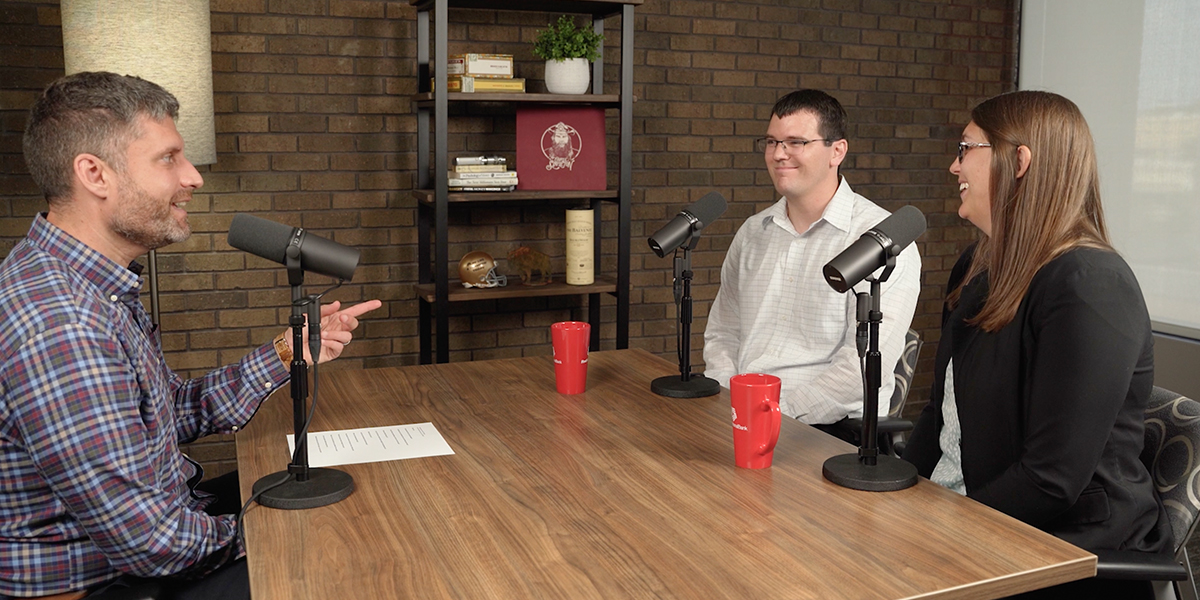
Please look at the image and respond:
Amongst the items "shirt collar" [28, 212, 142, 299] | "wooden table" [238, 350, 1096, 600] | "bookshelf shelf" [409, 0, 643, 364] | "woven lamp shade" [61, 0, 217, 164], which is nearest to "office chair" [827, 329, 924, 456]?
"wooden table" [238, 350, 1096, 600]

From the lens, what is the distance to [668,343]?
4.56 meters

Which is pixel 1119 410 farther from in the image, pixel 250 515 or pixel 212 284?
pixel 212 284

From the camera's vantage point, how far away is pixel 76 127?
5.74ft

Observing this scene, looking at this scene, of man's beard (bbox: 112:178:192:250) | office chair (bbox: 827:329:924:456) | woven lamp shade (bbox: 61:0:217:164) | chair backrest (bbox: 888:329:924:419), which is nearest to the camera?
man's beard (bbox: 112:178:192:250)

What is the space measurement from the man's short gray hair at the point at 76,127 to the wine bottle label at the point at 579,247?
7.27 feet

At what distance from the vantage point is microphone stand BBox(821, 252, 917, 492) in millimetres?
1645

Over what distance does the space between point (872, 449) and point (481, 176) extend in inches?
92.0

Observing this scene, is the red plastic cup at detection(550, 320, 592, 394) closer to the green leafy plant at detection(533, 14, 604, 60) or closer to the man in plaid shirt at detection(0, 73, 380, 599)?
the man in plaid shirt at detection(0, 73, 380, 599)

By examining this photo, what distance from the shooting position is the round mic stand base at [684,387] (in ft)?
7.45

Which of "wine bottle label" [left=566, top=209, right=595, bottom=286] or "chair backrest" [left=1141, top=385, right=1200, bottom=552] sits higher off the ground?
"wine bottle label" [left=566, top=209, right=595, bottom=286]

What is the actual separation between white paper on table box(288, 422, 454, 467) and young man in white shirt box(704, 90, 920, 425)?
1.10 meters

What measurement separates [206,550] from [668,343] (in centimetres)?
310

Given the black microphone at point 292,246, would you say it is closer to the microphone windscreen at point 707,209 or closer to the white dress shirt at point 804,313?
the microphone windscreen at point 707,209

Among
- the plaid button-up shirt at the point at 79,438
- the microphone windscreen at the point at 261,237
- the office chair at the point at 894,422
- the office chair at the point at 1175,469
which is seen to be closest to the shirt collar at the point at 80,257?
the plaid button-up shirt at the point at 79,438
